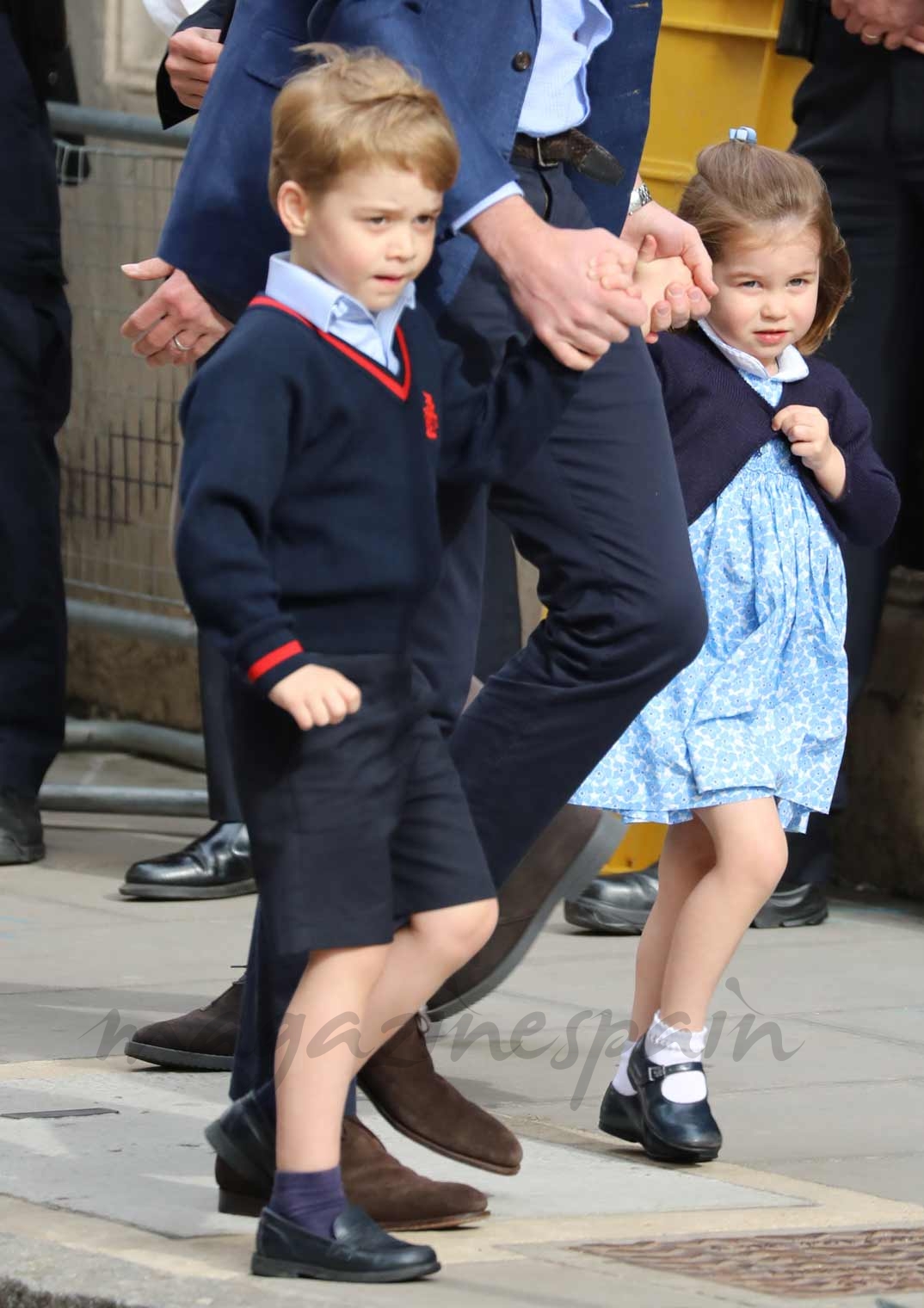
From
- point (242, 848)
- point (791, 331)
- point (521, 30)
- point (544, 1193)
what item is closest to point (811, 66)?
point (791, 331)

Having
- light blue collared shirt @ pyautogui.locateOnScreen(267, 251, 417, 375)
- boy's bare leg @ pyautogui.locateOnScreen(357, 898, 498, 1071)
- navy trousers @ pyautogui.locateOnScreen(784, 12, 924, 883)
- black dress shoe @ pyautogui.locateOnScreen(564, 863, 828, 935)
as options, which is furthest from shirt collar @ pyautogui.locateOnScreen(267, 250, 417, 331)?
navy trousers @ pyautogui.locateOnScreen(784, 12, 924, 883)

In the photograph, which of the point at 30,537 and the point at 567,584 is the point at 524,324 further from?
the point at 30,537

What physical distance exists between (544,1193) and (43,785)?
3.73m

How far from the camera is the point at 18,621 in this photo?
624cm

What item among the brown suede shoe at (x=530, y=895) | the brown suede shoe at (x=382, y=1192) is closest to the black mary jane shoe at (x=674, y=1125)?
the brown suede shoe at (x=530, y=895)

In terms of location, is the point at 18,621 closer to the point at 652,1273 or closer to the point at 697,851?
the point at 697,851

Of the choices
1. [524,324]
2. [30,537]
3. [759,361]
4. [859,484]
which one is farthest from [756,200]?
[30,537]

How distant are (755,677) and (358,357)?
1.34m

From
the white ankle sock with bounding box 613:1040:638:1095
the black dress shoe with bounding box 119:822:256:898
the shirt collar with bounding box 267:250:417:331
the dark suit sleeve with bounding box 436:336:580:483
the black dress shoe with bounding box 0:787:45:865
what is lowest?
the black dress shoe with bounding box 0:787:45:865

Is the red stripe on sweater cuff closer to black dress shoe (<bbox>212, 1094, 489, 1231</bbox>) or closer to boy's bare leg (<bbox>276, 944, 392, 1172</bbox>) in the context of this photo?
boy's bare leg (<bbox>276, 944, 392, 1172</bbox>)

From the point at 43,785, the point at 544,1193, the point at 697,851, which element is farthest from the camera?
the point at 43,785

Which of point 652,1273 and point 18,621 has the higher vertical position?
point 652,1273

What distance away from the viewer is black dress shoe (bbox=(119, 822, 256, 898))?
5.72 metres

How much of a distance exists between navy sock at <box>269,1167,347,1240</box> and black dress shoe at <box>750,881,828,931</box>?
9.20ft
